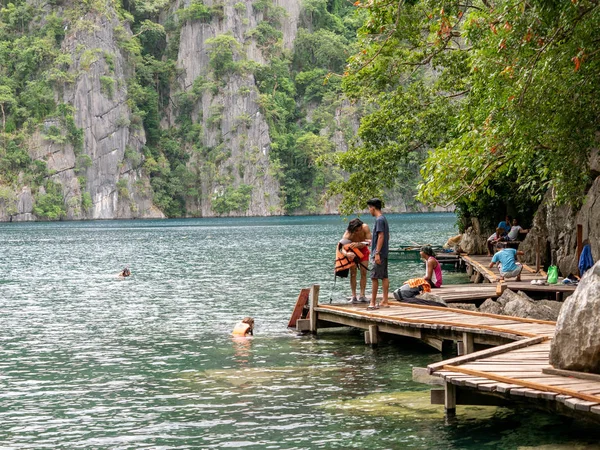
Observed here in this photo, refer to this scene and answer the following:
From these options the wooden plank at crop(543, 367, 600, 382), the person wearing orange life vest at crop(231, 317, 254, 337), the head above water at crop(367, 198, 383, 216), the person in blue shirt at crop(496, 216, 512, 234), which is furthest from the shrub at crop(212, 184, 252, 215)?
the wooden plank at crop(543, 367, 600, 382)

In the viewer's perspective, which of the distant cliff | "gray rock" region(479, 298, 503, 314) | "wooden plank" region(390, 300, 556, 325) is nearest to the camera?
"wooden plank" region(390, 300, 556, 325)

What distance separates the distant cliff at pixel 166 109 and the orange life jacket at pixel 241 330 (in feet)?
355

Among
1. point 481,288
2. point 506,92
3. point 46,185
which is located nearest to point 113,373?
point 506,92

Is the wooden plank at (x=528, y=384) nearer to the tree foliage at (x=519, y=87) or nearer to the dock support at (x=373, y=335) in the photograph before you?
the tree foliage at (x=519, y=87)

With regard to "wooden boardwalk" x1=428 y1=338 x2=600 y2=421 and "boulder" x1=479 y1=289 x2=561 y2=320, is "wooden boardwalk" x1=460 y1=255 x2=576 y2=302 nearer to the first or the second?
"boulder" x1=479 y1=289 x2=561 y2=320

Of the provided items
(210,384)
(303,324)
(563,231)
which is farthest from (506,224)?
(210,384)

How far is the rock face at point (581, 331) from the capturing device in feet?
33.2

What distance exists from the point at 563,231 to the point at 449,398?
48.8ft

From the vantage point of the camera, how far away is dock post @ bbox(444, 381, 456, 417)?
37.6ft

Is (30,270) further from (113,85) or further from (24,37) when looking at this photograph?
(24,37)

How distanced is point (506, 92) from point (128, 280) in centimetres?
2552

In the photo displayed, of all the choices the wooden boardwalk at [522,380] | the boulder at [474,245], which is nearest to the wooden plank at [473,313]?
the wooden boardwalk at [522,380]

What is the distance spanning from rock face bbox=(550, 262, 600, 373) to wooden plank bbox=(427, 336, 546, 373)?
60.5 inches

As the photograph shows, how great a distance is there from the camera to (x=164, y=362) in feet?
56.2
